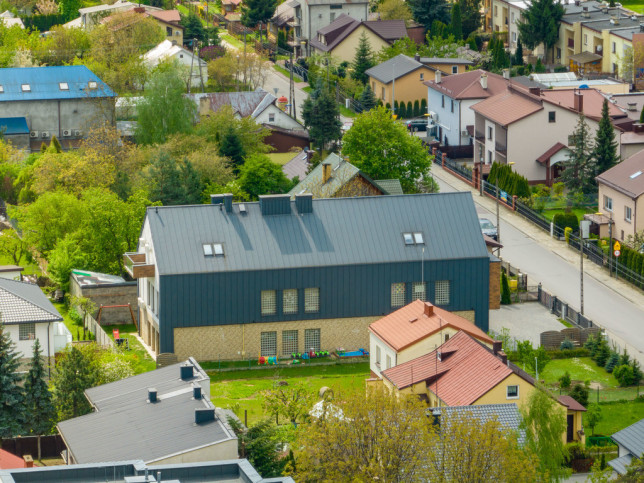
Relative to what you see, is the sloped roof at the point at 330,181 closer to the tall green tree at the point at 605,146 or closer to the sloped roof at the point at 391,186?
the sloped roof at the point at 391,186

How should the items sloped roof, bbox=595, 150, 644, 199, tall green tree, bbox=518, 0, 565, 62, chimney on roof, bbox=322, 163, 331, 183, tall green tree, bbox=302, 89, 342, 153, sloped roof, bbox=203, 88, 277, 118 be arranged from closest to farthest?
chimney on roof, bbox=322, 163, 331, 183 < sloped roof, bbox=595, 150, 644, 199 < tall green tree, bbox=302, 89, 342, 153 < sloped roof, bbox=203, 88, 277, 118 < tall green tree, bbox=518, 0, 565, 62

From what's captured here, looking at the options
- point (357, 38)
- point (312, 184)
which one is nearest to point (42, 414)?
point (312, 184)

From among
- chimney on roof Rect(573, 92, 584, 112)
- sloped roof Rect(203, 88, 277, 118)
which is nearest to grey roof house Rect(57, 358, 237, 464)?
chimney on roof Rect(573, 92, 584, 112)

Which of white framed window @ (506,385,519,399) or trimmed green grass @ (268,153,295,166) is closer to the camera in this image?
white framed window @ (506,385,519,399)

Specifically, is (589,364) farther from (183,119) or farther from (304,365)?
(183,119)

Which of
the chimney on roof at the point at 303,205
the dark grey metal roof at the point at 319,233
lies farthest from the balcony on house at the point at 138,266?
the chimney on roof at the point at 303,205

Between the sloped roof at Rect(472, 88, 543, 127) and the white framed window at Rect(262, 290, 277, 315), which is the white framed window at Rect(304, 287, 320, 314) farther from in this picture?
the sloped roof at Rect(472, 88, 543, 127)
